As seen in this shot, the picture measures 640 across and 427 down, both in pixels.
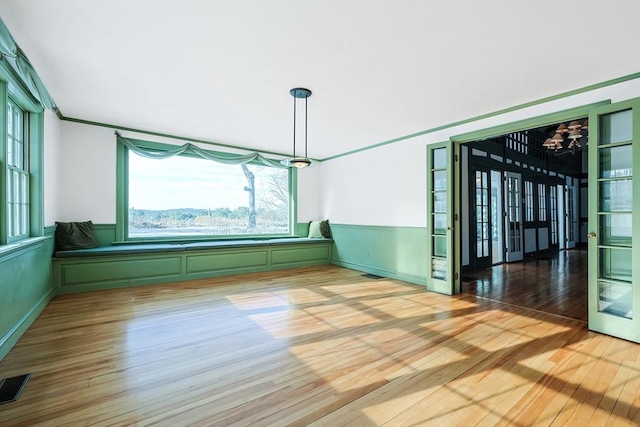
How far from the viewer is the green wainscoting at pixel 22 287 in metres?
2.46

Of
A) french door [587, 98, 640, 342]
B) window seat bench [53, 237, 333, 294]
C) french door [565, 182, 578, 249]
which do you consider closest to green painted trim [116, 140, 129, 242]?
window seat bench [53, 237, 333, 294]

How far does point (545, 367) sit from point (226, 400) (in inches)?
92.0

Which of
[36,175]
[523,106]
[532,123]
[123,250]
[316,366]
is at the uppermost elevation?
[523,106]

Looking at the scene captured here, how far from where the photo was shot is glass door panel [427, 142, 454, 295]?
171 inches

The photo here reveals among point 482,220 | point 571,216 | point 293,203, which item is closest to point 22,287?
point 293,203

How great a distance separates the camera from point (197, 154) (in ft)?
18.8

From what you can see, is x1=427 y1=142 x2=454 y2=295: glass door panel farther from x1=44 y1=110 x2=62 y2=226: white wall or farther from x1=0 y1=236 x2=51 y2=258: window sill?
x1=44 y1=110 x2=62 y2=226: white wall

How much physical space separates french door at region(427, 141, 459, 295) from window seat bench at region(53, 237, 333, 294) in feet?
8.90

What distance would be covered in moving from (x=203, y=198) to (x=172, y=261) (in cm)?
Result: 139

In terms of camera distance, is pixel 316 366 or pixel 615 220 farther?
pixel 615 220

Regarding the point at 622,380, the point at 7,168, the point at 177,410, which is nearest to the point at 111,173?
the point at 7,168

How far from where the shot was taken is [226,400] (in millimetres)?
1880

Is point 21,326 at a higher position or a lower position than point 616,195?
lower

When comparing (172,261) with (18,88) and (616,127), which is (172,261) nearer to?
(18,88)
